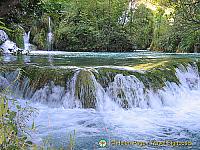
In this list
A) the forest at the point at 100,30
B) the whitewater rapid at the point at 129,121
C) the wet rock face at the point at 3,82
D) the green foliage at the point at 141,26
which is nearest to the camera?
the whitewater rapid at the point at 129,121

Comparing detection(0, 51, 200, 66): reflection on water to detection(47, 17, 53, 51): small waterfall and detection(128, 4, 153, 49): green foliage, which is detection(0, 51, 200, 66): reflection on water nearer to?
detection(47, 17, 53, 51): small waterfall

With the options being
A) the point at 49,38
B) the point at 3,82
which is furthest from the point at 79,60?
the point at 49,38

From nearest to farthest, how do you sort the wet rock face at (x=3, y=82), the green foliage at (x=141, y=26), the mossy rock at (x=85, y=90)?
the mossy rock at (x=85, y=90) → the wet rock face at (x=3, y=82) → the green foliage at (x=141, y=26)

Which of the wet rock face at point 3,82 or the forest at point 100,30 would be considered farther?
the forest at point 100,30

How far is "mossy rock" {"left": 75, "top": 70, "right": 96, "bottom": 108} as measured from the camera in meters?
7.44

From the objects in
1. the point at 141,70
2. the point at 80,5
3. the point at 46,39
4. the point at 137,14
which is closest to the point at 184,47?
the point at 137,14

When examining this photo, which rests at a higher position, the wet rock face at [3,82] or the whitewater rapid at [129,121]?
the wet rock face at [3,82]

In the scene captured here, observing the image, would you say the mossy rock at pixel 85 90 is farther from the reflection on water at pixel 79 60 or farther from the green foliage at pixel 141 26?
the green foliage at pixel 141 26

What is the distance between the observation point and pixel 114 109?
745 centimetres

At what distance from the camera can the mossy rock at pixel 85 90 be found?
24.4 feet

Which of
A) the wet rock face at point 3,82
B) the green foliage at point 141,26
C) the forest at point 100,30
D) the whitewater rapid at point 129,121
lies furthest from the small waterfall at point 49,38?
the whitewater rapid at point 129,121

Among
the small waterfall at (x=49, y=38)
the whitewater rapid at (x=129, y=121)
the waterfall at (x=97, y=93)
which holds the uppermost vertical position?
the small waterfall at (x=49, y=38)

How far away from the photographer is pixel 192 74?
34.1 ft

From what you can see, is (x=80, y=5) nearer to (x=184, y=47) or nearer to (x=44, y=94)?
(x=184, y=47)
